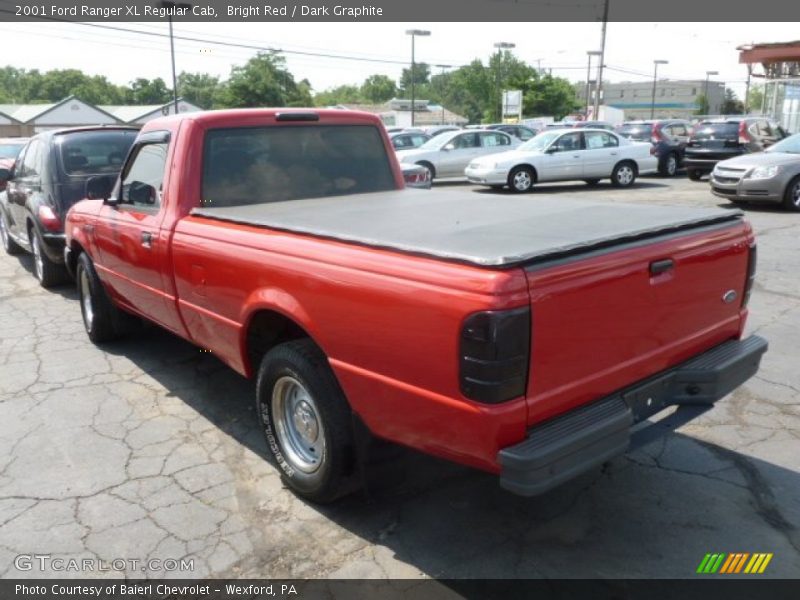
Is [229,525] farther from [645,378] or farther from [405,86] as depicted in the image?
[405,86]

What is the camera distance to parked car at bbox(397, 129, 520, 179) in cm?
2028

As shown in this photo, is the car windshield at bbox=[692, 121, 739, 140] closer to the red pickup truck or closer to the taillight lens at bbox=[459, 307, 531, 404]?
the red pickup truck

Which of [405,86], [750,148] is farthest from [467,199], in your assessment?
[405,86]

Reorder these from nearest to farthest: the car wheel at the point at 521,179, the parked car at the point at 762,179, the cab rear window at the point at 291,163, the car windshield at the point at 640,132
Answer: the cab rear window at the point at 291,163 < the parked car at the point at 762,179 < the car wheel at the point at 521,179 < the car windshield at the point at 640,132

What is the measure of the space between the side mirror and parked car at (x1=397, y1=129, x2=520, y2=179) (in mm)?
14740

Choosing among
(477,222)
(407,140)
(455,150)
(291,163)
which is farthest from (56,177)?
(407,140)

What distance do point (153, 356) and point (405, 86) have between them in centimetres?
16448

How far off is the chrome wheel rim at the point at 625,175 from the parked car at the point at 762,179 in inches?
216

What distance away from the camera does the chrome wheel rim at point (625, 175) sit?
1862 centimetres

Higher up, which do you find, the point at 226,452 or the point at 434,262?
the point at 434,262

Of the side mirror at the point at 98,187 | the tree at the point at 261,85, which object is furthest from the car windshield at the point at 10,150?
the tree at the point at 261,85

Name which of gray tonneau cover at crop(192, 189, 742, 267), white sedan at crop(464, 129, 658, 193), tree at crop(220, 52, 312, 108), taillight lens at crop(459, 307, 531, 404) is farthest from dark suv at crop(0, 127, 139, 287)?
tree at crop(220, 52, 312, 108)

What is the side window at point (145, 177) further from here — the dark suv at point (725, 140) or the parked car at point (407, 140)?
the parked car at point (407, 140)

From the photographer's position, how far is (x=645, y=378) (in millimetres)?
2951
